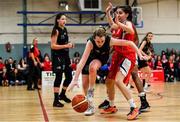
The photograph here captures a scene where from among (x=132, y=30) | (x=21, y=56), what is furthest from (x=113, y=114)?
(x=21, y=56)

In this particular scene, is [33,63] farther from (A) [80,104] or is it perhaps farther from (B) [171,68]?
(B) [171,68]

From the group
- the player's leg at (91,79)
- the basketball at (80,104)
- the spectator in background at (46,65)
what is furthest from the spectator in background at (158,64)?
the basketball at (80,104)

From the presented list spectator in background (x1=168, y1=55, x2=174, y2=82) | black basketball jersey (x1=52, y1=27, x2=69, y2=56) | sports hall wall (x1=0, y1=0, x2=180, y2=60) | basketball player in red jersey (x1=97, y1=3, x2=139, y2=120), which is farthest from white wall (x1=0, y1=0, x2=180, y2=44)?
basketball player in red jersey (x1=97, y1=3, x2=139, y2=120)

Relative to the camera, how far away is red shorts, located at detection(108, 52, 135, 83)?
679cm

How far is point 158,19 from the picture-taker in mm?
22859

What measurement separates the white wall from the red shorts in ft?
48.6

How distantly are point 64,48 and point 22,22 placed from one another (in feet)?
44.2

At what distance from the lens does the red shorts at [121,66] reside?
22.3ft

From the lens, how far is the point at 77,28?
2192 centimetres

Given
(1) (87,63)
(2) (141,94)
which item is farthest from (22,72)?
(2) (141,94)

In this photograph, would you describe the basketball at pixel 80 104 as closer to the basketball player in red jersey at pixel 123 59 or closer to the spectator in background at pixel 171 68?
the basketball player in red jersey at pixel 123 59

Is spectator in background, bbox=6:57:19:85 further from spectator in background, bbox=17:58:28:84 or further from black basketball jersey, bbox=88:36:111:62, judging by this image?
black basketball jersey, bbox=88:36:111:62

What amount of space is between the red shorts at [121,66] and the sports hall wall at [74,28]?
14409 millimetres

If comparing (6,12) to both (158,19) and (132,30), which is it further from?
(132,30)
